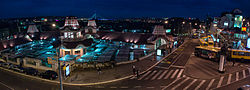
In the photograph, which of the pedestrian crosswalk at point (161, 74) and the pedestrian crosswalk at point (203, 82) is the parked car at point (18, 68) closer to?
the pedestrian crosswalk at point (161, 74)

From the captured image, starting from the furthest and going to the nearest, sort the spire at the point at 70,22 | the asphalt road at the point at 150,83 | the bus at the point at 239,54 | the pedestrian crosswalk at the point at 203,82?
the spire at the point at 70,22, the bus at the point at 239,54, the asphalt road at the point at 150,83, the pedestrian crosswalk at the point at 203,82

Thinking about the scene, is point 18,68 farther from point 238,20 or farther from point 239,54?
point 238,20

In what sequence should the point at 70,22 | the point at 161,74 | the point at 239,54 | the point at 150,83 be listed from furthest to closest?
the point at 70,22
the point at 239,54
the point at 161,74
the point at 150,83

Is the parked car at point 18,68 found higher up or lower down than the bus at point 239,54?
lower down

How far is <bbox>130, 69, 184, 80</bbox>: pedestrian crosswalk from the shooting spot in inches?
1129

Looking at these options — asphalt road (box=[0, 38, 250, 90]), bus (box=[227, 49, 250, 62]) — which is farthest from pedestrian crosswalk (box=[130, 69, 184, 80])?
bus (box=[227, 49, 250, 62])

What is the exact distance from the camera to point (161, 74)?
30281 mm

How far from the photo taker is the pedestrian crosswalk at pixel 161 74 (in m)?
28.7

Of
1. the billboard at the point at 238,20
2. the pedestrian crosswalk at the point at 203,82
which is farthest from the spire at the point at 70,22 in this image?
the billboard at the point at 238,20

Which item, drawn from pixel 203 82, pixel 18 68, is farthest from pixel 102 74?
pixel 18 68

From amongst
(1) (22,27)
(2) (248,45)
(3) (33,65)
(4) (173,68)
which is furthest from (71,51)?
(1) (22,27)

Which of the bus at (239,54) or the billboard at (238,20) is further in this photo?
the billboard at (238,20)

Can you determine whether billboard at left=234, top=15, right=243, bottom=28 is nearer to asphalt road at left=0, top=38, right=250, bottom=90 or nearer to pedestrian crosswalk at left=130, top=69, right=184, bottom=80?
asphalt road at left=0, top=38, right=250, bottom=90

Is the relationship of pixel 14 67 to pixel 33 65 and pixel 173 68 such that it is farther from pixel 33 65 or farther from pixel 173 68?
pixel 173 68
